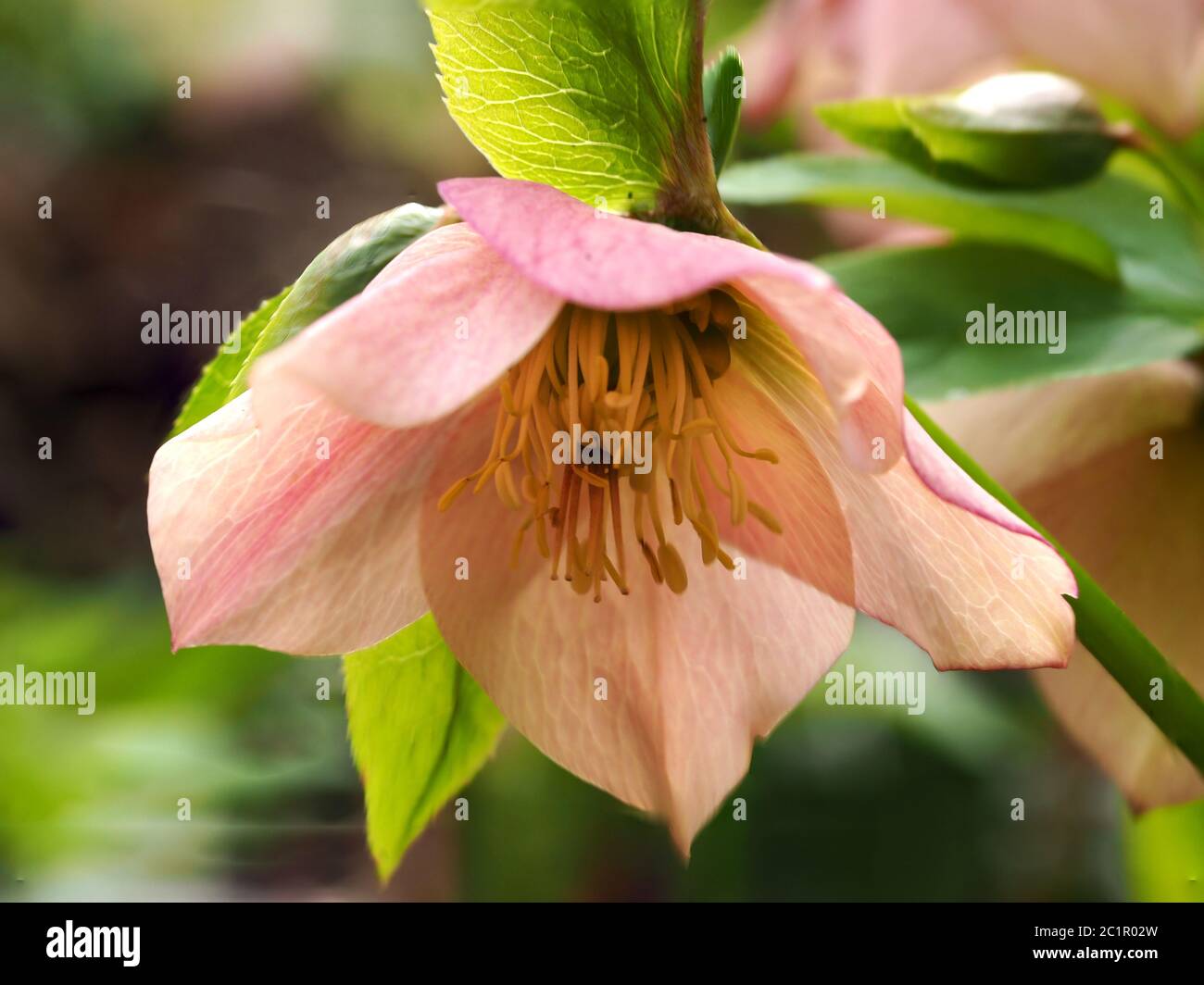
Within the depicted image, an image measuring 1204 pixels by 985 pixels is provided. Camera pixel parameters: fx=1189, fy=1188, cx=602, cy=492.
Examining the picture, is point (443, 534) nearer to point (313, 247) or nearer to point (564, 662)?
point (564, 662)

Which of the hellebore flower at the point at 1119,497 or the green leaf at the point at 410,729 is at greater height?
the hellebore flower at the point at 1119,497

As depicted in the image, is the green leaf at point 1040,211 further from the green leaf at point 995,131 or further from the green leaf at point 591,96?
the green leaf at point 591,96

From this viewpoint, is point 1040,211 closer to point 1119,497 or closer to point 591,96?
point 1119,497

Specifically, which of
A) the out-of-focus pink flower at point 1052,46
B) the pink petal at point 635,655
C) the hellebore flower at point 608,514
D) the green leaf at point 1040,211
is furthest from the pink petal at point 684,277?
the out-of-focus pink flower at point 1052,46

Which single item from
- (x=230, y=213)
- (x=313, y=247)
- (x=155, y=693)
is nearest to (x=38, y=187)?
(x=230, y=213)

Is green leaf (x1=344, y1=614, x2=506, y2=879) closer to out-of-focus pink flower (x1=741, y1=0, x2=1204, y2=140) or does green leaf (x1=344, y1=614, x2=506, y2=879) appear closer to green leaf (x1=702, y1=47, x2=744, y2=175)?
green leaf (x1=702, y1=47, x2=744, y2=175)

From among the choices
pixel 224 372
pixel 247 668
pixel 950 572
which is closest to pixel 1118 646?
pixel 950 572
